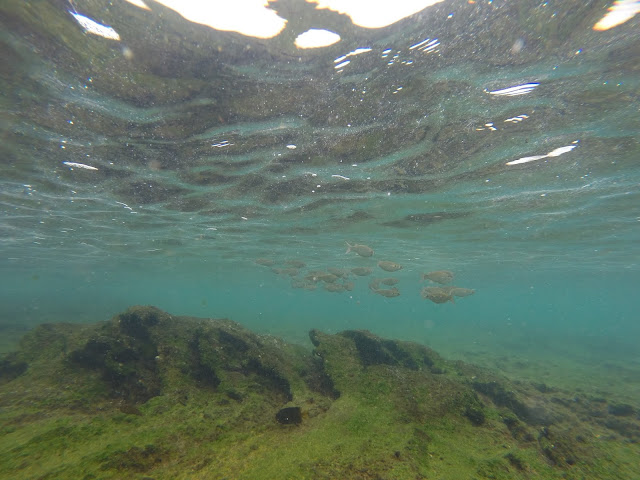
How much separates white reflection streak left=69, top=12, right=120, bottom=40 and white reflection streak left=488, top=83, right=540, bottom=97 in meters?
10.0

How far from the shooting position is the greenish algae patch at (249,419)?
3.51 m

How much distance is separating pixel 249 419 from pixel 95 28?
8.98m

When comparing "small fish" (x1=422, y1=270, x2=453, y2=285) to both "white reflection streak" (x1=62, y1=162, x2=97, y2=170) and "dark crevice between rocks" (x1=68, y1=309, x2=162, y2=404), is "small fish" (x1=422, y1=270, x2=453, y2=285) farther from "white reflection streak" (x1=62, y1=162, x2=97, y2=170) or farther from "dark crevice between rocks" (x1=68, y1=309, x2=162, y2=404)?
"white reflection streak" (x1=62, y1=162, x2=97, y2=170)

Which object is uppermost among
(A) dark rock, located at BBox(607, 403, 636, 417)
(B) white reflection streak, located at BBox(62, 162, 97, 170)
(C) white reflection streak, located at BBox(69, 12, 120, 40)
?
(C) white reflection streak, located at BBox(69, 12, 120, 40)

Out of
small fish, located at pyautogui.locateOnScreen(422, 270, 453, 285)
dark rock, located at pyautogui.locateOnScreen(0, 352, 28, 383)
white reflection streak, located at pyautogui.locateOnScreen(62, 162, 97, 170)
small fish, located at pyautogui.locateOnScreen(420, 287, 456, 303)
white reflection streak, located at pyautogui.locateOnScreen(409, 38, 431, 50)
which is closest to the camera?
white reflection streak, located at pyautogui.locateOnScreen(409, 38, 431, 50)

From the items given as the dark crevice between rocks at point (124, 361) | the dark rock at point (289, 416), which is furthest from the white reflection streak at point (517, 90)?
the dark crevice between rocks at point (124, 361)

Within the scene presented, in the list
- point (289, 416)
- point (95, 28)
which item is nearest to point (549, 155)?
point (289, 416)

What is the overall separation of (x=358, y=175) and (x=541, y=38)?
7.77 meters

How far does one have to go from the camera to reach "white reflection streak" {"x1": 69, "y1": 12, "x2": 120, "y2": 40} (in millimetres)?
6426

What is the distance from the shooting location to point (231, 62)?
7559 millimetres

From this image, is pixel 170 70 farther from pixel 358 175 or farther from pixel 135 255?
pixel 135 255

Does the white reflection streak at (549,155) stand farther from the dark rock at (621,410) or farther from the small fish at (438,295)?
the dark rock at (621,410)

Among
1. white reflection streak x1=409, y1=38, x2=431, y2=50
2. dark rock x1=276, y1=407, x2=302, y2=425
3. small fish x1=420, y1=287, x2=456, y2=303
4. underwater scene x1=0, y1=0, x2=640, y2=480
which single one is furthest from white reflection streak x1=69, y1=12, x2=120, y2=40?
small fish x1=420, y1=287, x2=456, y2=303

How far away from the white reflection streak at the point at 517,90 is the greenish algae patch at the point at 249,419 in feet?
26.4
